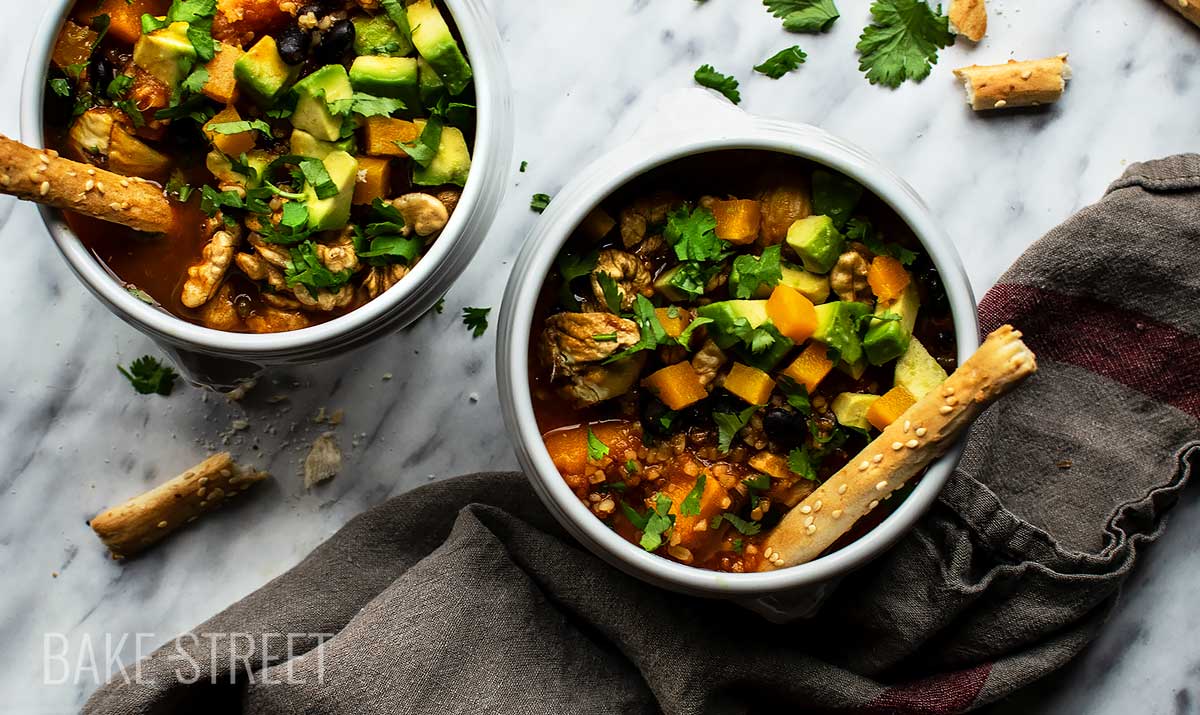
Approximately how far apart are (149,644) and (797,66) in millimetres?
1786

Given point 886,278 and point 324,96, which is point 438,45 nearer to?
point 324,96

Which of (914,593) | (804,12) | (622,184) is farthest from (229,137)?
(914,593)

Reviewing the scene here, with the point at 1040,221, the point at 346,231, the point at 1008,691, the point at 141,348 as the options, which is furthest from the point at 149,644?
the point at 1040,221

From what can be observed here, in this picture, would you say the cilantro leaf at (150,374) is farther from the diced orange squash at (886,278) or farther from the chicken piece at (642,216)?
the diced orange squash at (886,278)

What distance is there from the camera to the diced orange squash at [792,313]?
175 cm

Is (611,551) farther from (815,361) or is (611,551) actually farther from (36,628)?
(36,628)

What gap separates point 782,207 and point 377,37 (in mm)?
699

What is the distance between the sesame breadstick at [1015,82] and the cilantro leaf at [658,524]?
1.08 meters

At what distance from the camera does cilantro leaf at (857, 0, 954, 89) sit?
2.27 m

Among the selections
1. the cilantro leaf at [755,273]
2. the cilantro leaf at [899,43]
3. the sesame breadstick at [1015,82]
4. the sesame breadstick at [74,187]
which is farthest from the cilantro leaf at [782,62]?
the sesame breadstick at [74,187]

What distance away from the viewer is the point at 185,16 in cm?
176

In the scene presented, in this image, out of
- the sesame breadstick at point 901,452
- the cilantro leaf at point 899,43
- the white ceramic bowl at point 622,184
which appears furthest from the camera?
the cilantro leaf at point 899,43

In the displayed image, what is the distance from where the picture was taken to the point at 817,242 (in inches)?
69.2

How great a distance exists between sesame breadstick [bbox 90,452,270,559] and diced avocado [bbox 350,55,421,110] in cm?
92
